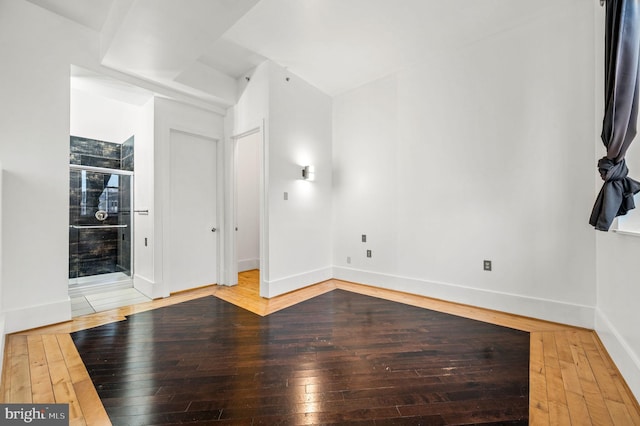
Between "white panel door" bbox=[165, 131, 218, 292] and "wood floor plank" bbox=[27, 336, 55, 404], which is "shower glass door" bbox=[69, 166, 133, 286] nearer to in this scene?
"white panel door" bbox=[165, 131, 218, 292]

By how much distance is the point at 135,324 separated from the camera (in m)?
2.68

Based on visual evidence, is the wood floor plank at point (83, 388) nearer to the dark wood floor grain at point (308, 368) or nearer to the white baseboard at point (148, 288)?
the dark wood floor grain at point (308, 368)

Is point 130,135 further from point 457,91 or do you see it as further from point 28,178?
point 457,91

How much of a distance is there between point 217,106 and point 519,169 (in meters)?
4.01

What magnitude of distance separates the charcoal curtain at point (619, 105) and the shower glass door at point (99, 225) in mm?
5502

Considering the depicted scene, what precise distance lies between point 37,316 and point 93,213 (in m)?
2.52

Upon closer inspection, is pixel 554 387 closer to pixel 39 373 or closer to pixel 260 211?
pixel 260 211

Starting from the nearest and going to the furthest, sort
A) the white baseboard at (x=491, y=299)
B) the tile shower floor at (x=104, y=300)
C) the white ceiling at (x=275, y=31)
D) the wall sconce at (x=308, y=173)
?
the white ceiling at (x=275, y=31), the white baseboard at (x=491, y=299), the tile shower floor at (x=104, y=300), the wall sconce at (x=308, y=173)

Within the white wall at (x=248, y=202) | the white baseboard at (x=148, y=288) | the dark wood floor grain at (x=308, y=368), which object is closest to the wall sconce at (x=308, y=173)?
the white wall at (x=248, y=202)

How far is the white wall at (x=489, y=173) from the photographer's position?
102 inches

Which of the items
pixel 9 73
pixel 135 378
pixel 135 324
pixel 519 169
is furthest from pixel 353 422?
pixel 9 73

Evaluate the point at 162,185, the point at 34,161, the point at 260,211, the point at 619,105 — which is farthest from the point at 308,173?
the point at 619,105

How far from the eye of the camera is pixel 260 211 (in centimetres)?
371

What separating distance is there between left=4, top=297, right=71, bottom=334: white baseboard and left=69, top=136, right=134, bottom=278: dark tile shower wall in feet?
5.57
